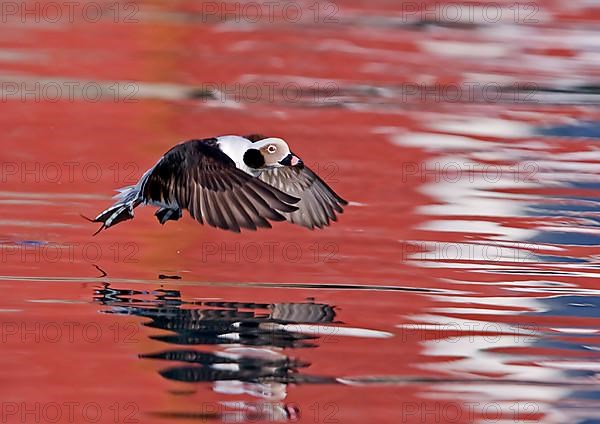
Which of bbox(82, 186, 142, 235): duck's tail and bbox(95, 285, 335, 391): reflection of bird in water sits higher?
bbox(82, 186, 142, 235): duck's tail

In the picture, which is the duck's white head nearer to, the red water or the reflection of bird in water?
the red water

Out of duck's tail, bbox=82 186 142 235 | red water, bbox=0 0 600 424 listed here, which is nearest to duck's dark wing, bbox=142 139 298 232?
duck's tail, bbox=82 186 142 235

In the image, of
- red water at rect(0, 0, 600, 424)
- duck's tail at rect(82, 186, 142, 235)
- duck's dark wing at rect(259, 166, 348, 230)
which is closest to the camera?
red water at rect(0, 0, 600, 424)

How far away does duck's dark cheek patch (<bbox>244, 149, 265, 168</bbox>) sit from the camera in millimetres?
8953

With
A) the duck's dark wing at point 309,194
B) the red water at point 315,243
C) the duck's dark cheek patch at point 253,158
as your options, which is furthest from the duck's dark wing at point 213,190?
the duck's dark wing at point 309,194

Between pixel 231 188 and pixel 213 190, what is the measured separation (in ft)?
0.37

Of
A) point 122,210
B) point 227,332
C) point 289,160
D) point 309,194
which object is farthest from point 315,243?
point 227,332

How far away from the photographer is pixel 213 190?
8.22 m

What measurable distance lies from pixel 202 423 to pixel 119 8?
15881 mm

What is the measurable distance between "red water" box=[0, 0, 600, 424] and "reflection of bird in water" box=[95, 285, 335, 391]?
0.02 m

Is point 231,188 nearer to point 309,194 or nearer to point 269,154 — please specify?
point 269,154

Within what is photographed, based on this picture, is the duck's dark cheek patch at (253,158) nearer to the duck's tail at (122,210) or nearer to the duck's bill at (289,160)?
the duck's bill at (289,160)

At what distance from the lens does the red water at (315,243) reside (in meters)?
6.18

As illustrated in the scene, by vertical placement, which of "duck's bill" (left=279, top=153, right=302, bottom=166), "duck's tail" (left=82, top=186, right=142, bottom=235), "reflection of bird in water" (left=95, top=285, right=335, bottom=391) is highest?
"duck's bill" (left=279, top=153, right=302, bottom=166)
